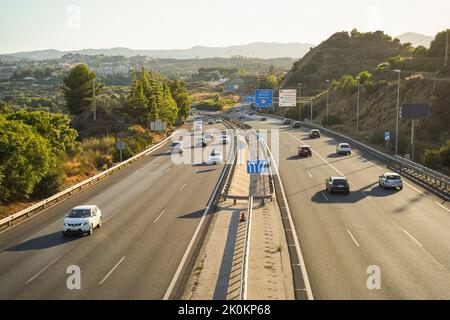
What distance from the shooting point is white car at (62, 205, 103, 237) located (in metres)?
25.9

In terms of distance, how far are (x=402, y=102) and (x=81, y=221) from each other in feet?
222

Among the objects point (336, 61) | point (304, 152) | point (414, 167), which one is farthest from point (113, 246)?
point (336, 61)

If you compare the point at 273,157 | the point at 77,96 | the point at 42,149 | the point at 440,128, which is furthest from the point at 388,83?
the point at 42,149

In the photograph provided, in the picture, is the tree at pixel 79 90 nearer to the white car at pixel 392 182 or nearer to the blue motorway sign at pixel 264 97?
the blue motorway sign at pixel 264 97

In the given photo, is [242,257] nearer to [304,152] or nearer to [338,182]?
[338,182]

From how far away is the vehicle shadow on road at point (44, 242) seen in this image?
24091mm

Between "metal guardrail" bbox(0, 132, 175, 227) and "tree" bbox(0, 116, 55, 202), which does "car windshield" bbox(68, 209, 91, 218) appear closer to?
"metal guardrail" bbox(0, 132, 175, 227)

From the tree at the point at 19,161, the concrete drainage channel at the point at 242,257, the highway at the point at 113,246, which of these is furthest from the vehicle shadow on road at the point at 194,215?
the tree at the point at 19,161

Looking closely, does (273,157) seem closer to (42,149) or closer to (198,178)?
(198,178)

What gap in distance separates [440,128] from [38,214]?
50885mm

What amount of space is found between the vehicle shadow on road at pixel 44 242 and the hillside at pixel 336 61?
5592 inches

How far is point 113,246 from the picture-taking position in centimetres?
2400

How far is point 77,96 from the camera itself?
9119 cm
